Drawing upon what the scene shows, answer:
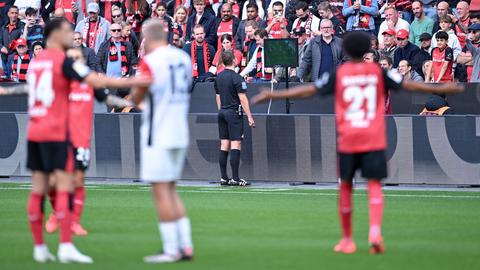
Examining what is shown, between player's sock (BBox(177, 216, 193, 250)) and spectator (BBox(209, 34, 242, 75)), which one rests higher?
spectator (BBox(209, 34, 242, 75))

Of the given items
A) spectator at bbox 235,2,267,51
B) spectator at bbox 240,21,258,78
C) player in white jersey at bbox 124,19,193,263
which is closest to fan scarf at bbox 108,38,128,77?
spectator at bbox 235,2,267,51

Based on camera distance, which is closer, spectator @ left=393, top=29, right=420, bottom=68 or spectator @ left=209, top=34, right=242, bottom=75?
spectator @ left=209, top=34, right=242, bottom=75

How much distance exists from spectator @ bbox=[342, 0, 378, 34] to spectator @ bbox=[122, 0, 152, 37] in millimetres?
5276

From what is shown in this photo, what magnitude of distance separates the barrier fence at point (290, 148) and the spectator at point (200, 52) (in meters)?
3.46

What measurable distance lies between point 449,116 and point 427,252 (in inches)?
343

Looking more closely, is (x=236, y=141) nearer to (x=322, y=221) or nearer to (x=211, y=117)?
(x=211, y=117)

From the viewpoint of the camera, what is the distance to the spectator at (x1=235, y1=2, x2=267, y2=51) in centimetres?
2675

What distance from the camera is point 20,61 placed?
94.9ft

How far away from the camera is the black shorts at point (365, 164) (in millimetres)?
12398

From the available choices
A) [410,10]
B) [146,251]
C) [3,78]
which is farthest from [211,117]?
[146,251]

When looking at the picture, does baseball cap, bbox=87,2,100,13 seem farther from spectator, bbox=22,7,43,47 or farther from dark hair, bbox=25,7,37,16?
dark hair, bbox=25,7,37,16

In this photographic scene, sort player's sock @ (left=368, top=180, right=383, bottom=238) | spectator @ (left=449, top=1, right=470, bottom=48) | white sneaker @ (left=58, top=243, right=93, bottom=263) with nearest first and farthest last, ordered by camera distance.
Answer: white sneaker @ (left=58, top=243, right=93, bottom=263)
player's sock @ (left=368, top=180, right=383, bottom=238)
spectator @ (left=449, top=1, right=470, bottom=48)

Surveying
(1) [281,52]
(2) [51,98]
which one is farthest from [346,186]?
(1) [281,52]

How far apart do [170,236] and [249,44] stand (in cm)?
1468
